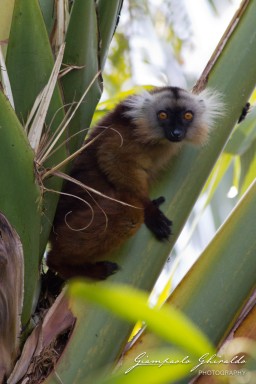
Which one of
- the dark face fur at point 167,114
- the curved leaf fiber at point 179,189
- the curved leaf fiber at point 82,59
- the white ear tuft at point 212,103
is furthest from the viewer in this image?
the dark face fur at point 167,114

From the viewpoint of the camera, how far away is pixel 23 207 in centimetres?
Answer: 194

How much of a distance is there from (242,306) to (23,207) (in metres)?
0.85

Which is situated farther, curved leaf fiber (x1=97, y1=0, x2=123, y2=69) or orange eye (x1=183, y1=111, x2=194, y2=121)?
orange eye (x1=183, y1=111, x2=194, y2=121)

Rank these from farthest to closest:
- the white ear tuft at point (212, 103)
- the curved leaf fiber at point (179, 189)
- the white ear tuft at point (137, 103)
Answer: the white ear tuft at point (137, 103) → the white ear tuft at point (212, 103) → the curved leaf fiber at point (179, 189)

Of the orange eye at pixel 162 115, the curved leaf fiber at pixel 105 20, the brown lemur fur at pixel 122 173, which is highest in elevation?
the curved leaf fiber at pixel 105 20

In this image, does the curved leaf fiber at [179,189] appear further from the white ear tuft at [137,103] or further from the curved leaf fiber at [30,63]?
the white ear tuft at [137,103]

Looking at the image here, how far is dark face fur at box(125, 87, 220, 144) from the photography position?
3404 millimetres

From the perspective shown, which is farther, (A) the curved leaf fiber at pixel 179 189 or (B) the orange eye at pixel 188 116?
(B) the orange eye at pixel 188 116

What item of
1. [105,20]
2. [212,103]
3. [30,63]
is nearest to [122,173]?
[212,103]

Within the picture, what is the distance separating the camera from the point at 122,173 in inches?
125

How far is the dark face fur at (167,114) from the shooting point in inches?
134

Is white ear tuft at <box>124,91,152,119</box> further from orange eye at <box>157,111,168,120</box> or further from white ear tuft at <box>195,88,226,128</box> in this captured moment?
white ear tuft at <box>195,88,226,128</box>

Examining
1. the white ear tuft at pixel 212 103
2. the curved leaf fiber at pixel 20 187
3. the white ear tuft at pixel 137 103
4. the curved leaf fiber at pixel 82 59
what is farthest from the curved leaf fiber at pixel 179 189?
the white ear tuft at pixel 137 103

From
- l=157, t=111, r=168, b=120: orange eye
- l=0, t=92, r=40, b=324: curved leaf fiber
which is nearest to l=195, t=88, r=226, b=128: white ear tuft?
l=157, t=111, r=168, b=120: orange eye
